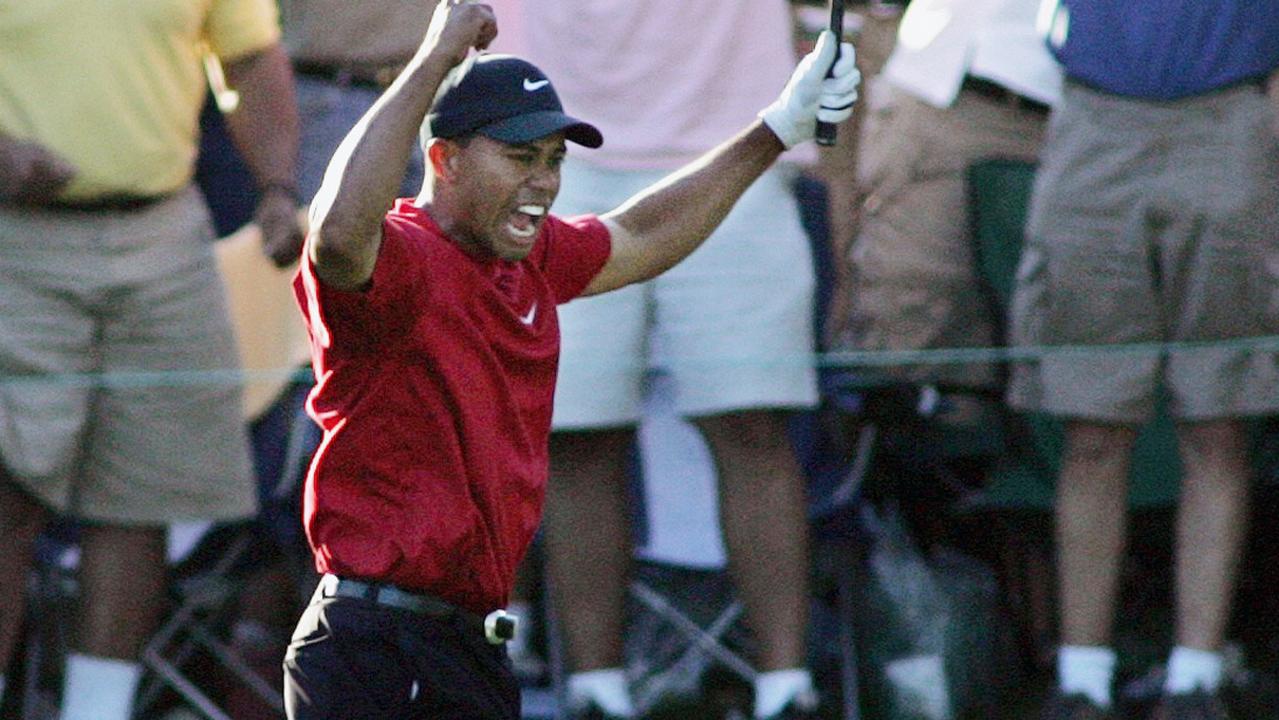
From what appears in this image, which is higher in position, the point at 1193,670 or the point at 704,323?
the point at 704,323

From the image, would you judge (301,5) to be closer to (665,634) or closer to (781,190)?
(781,190)

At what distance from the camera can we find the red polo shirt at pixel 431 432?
445cm

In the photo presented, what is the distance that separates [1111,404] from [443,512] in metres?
2.44

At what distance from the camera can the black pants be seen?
4551mm

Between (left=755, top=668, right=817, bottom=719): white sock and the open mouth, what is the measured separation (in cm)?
218

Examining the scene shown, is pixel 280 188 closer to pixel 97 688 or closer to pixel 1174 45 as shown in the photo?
pixel 97 688

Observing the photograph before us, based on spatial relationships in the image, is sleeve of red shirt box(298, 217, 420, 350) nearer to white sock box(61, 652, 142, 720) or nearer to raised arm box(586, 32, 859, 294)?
raised arm box(586, 32, 859, 294)

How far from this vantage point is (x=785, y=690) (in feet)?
21.0

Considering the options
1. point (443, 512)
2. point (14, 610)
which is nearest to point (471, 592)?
point (443, 512)

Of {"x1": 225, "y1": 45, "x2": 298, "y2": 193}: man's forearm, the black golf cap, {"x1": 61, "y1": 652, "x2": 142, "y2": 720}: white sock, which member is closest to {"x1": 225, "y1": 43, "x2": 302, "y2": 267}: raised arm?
{"x1": 225, "y1": 45, "x2": 298, "y2": 193}: man's forearm

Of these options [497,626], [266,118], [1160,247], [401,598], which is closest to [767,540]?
[1160,247]

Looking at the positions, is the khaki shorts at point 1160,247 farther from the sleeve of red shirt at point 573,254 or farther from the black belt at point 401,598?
the black belt at point 401,598

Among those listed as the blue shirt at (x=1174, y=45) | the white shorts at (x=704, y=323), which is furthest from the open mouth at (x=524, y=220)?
the blue shirt at (x=1174, y=45)

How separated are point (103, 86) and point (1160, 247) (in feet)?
8.26
